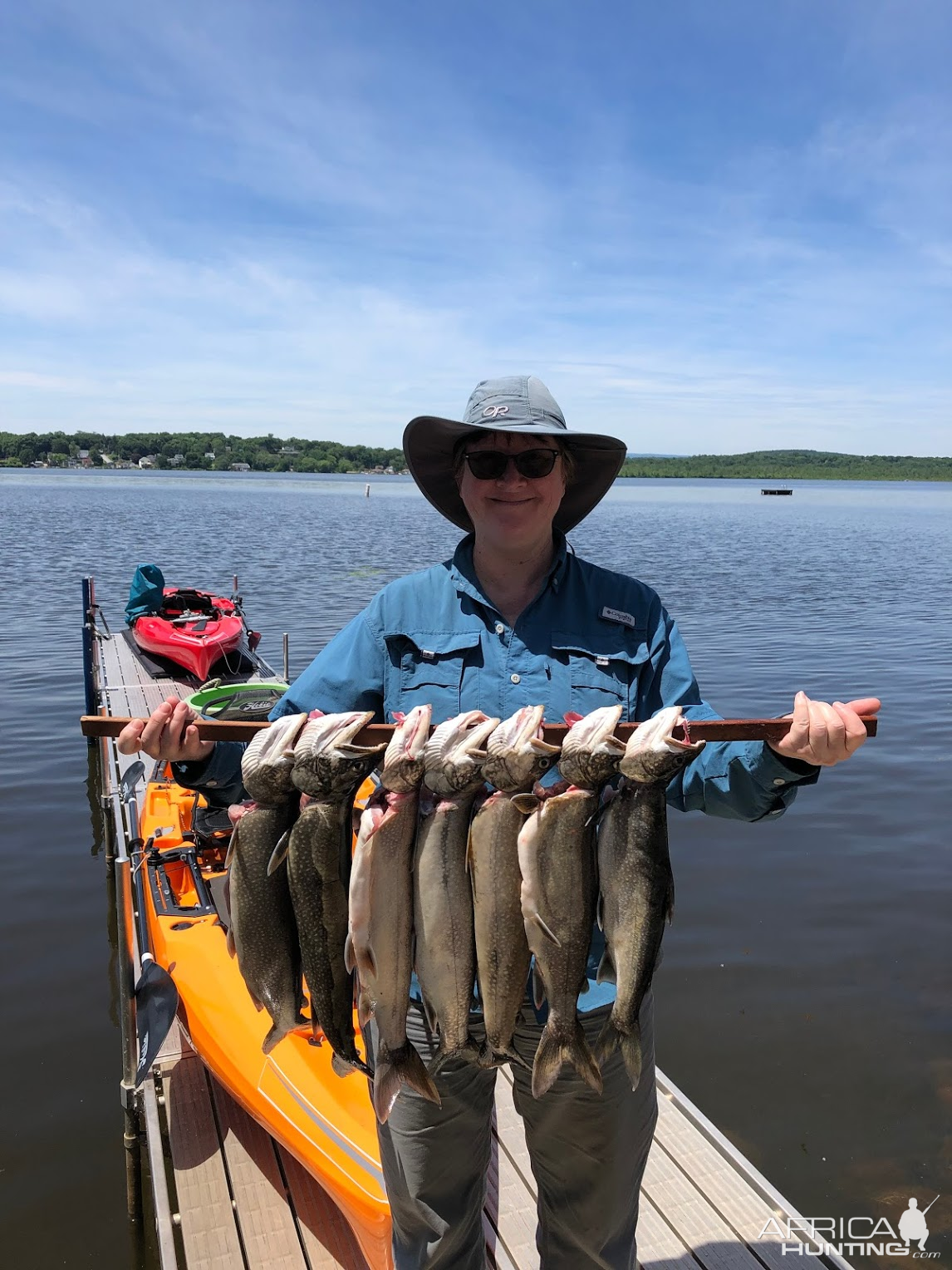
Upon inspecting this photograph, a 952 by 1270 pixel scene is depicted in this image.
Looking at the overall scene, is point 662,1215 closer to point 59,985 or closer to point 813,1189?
point 813,1189

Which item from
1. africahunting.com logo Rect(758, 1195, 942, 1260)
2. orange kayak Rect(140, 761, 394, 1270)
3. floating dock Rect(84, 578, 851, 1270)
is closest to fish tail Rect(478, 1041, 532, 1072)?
orange kayak Rect(140, 761, 394, 1270)

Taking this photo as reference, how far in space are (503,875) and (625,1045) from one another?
780 mm

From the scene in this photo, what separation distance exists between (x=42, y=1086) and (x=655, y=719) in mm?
7319

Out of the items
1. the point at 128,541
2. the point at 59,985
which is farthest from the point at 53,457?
the point at 59,985

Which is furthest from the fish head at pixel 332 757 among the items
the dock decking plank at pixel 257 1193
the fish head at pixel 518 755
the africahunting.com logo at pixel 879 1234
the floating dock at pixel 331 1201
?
the africahunting.com logo at pixel 879 1234

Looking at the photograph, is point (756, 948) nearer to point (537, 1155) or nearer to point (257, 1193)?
point (257, 1193)

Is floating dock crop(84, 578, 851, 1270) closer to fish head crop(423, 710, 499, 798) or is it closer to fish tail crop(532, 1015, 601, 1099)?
fish tail crop(532, 1015, 601, 1099)

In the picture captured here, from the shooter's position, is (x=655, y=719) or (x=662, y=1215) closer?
(x=655, y=719)

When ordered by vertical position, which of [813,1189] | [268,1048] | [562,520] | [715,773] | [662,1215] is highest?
[562,520]

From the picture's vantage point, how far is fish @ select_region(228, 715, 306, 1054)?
2.76m

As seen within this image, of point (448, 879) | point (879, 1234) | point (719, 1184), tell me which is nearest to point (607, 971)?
point (448, 879)

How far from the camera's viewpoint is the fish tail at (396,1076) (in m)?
2.95

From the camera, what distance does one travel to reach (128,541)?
138ft

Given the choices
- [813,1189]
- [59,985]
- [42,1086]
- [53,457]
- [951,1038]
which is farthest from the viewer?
[53,457]
